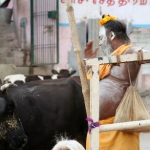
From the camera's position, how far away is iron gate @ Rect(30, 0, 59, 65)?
11812 millimetres

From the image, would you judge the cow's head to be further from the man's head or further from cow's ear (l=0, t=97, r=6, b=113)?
the man's head

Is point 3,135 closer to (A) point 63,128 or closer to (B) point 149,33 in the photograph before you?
(A) point 63,128

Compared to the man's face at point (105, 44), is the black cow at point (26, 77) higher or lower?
higher

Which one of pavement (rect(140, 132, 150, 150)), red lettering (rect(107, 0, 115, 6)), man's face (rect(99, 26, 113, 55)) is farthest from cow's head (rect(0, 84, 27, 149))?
red lettering (rect(107, 0, 115, 6))

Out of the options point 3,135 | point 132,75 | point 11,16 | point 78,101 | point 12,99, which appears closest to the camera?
point 132,75

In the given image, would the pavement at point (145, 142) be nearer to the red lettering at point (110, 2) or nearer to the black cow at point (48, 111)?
the black cow at point (48, 111)

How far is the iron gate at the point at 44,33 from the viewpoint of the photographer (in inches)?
465

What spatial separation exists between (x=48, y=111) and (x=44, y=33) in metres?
5.80

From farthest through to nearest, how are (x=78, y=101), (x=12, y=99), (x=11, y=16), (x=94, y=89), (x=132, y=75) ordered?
(x=11, y=16), (x=78, y=101), (x=12, y=99), (x=132, y=75), (x=94, y=89)

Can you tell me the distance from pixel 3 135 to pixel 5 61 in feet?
21.2

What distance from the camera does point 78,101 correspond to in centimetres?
659

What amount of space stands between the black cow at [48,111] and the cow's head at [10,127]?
212 millimetres

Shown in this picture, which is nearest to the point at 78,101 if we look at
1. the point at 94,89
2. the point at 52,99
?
the point at 52,99

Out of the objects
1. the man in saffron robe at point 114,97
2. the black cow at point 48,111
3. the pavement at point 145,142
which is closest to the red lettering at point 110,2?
the pavement at point 145,142
